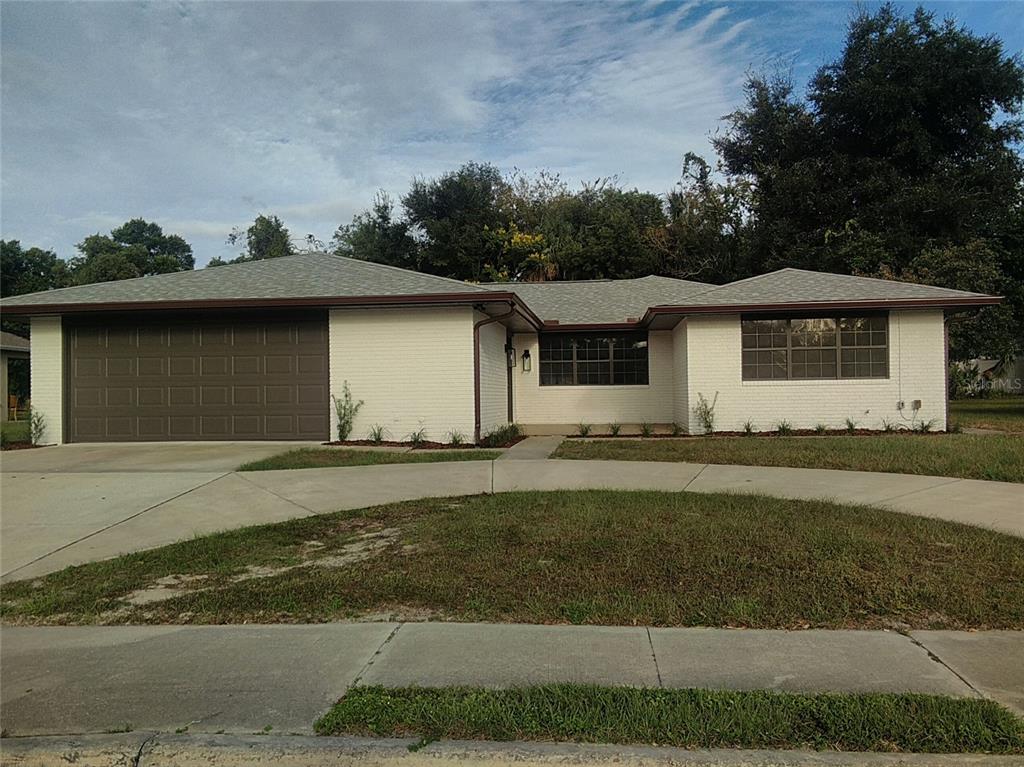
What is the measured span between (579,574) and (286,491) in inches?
205

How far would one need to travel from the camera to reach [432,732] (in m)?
Result: 3.29

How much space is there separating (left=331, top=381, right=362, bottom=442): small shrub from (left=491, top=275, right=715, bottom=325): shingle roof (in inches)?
229

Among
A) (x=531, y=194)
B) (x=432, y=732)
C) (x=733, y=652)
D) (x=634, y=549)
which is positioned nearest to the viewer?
(x=432, y=732)

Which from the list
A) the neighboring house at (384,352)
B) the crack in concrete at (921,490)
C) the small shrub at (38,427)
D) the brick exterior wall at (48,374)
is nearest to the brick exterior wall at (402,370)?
the neighboring house at (384,352)

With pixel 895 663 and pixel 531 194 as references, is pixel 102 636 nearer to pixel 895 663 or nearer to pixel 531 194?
pixel 895 663

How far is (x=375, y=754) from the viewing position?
315 cm

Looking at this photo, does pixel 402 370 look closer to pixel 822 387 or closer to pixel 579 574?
pixel 822 387

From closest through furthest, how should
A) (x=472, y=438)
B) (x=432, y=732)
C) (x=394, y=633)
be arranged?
1. (x=432, y=732)
2. (x=394, y=633)
3. (x=472, y=438)

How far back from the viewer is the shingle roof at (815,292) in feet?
52.7

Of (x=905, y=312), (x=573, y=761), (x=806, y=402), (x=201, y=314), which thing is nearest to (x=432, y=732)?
(x=573, y=761)

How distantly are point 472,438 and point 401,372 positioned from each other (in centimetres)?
208

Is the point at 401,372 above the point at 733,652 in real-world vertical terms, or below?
above

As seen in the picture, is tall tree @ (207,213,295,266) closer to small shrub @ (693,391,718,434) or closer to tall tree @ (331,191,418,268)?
tall tree @ (331,191,418,268)

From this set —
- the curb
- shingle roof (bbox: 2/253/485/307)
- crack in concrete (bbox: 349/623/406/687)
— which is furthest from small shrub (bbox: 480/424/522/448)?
the curb
